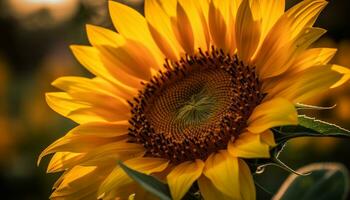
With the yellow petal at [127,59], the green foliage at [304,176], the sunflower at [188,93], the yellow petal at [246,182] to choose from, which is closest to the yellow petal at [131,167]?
the sunflower at [188,93]

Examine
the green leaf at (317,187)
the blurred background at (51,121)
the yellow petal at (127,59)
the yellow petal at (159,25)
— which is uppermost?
the yellow petal at (159,25)

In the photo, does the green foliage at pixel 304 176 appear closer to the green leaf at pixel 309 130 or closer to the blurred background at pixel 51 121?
the green leaf at pixel 309 130

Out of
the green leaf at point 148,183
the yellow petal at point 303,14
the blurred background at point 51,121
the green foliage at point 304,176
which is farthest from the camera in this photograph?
the blurred background at point 51,121

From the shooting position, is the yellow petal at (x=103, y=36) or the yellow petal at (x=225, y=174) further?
the yellow petal at (x=103, y=36)

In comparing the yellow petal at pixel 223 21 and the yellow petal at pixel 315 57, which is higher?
the yellow petal at pixel 223 21

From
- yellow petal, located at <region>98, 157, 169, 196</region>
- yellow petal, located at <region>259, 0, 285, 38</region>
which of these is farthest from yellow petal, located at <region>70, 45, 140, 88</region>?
yellow petal, located at <region>259, 0, 285, 38</region>

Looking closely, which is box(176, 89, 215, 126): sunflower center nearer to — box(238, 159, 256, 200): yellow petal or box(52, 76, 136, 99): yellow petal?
box(52, 76, 136, 99): yellow petal
